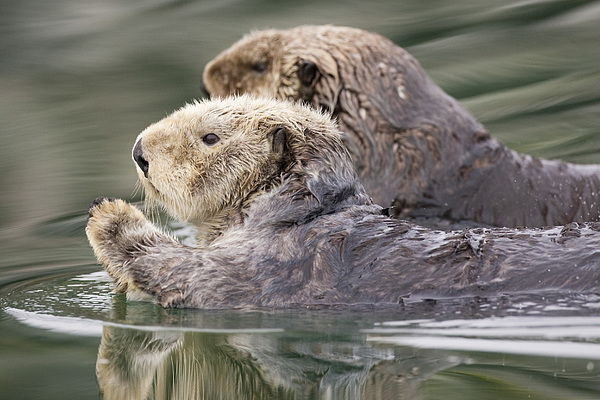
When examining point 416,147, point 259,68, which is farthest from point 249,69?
point 416,147

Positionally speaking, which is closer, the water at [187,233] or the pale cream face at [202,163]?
the water at [187,233]

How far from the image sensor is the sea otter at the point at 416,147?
5.85m

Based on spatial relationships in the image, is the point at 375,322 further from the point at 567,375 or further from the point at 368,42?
the point at 368,42

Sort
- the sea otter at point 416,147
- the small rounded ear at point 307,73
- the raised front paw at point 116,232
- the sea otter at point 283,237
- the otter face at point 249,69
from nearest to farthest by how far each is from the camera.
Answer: the sea otter at point 283,237 < the raised front paw at point 116,232 < the sea otter at point 416,147 < the small rounded ear at point 307,73 < the otter face at point 249,69

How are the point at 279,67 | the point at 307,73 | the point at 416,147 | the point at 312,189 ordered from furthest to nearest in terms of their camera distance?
1. the point at 279,67
2. the point at 307,73
3. the point at 416,147
4. the point at 312,189

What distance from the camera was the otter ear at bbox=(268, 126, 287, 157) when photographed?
14.1 feet

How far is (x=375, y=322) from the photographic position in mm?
3678

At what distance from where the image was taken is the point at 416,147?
5.93m

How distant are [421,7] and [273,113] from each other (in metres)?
5.88

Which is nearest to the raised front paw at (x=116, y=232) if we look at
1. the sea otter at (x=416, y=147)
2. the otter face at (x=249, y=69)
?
the sea otter at (x=416, y=147)

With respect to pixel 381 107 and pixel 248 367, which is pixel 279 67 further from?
pixel 248 367

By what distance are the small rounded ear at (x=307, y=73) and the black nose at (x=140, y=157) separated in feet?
6.49

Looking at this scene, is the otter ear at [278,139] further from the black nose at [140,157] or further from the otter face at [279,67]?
the otter face at [279,67]

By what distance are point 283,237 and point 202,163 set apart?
537mm
